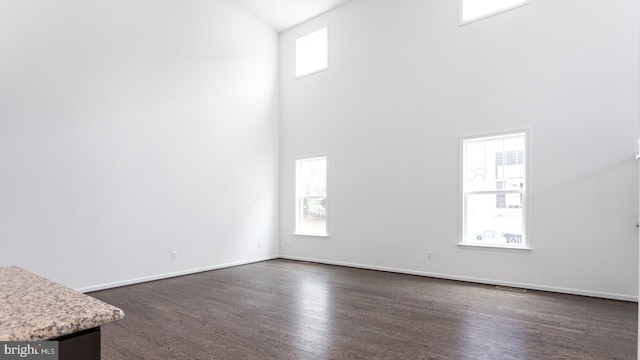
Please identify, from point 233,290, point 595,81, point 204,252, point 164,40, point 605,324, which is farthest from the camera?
point 204,252

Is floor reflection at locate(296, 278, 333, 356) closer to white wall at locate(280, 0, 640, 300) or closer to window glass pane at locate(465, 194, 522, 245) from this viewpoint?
white wall at locate(280, 0, 640, 300)

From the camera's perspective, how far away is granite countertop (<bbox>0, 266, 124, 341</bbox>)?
693mm

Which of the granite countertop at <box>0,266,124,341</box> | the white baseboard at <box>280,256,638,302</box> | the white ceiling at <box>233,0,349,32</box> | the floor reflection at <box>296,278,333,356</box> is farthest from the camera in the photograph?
the white ceiling at <box>233,0,349,32</box>

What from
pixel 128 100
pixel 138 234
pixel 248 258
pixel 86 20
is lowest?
pixel 248 258

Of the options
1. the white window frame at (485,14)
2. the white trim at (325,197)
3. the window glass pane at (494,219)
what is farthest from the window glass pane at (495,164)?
the white trim at (325,197)

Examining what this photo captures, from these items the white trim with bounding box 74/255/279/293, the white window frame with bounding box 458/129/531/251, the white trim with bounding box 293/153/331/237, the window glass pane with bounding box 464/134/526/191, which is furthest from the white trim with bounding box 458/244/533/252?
the white trim with bounding box 74/255/279/293

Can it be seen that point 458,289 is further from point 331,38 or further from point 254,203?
point 331,38

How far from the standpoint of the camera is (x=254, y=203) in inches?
279

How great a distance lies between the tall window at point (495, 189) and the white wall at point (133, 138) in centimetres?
381

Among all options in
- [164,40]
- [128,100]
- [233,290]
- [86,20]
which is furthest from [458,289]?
[86,20]

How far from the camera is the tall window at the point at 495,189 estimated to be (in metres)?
4.96

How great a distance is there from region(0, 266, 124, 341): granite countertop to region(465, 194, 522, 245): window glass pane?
5188mm

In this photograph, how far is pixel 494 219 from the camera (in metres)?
5.16

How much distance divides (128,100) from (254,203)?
9.32 ft
